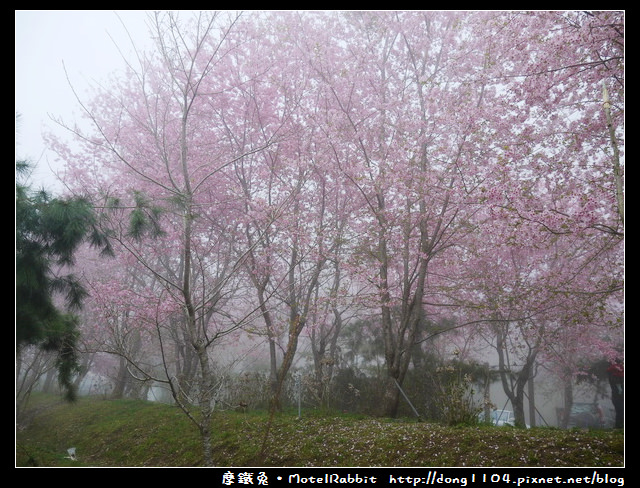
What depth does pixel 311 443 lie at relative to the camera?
236 inches

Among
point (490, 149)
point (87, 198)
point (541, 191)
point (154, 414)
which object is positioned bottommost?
point (154, 414)

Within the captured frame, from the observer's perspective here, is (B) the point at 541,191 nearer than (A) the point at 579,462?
No

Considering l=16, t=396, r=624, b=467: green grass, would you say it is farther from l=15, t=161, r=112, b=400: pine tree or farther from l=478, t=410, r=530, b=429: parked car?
l=15, t=161, r=112, b=400: pine tree

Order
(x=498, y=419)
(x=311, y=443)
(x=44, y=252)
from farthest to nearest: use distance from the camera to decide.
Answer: (x=498, y=419) → (x=311, y=443) → (x=44, y=252)

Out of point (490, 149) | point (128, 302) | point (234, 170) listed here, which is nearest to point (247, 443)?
point (128, 302)

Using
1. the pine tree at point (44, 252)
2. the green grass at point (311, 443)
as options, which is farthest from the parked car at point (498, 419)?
the pine tree at point (44, 252)

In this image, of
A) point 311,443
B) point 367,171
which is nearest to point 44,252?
point 311,443

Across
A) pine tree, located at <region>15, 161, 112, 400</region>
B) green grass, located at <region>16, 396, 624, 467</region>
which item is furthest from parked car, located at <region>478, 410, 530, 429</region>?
pine tree, located at <region>15, 161, 112, 400</region>

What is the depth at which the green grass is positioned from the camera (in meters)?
4.68

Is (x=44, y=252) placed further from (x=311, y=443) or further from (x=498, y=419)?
(x=498, y=419)

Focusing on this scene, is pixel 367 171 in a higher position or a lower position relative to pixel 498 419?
higher
